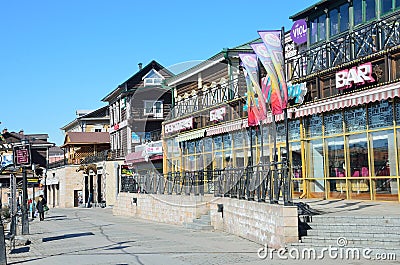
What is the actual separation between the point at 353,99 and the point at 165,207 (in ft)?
41.3

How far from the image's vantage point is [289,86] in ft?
71.8

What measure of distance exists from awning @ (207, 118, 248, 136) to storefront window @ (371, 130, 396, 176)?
7.52m

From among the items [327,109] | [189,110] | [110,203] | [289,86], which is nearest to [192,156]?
[189,110]

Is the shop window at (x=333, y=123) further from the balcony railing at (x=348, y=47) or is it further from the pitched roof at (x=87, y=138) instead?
the pitched roof at (x=87, y=138)

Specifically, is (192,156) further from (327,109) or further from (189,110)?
(327,109)

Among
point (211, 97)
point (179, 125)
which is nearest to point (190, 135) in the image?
point (211, 97)

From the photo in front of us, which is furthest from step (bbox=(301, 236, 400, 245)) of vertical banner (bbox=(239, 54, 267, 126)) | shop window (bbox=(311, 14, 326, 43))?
shop window (bbox=(311, 14, 326, 43))

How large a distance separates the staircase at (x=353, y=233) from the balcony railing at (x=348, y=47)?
6208mm

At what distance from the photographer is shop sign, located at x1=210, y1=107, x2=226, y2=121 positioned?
2836 centimetres

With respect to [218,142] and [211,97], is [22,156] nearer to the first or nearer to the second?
[218,142]

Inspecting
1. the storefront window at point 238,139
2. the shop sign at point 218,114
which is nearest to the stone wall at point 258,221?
the storefront window at point 238,139

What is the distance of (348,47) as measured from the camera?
19266 mm

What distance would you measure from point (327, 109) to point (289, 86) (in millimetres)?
3208

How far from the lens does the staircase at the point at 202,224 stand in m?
21.7
